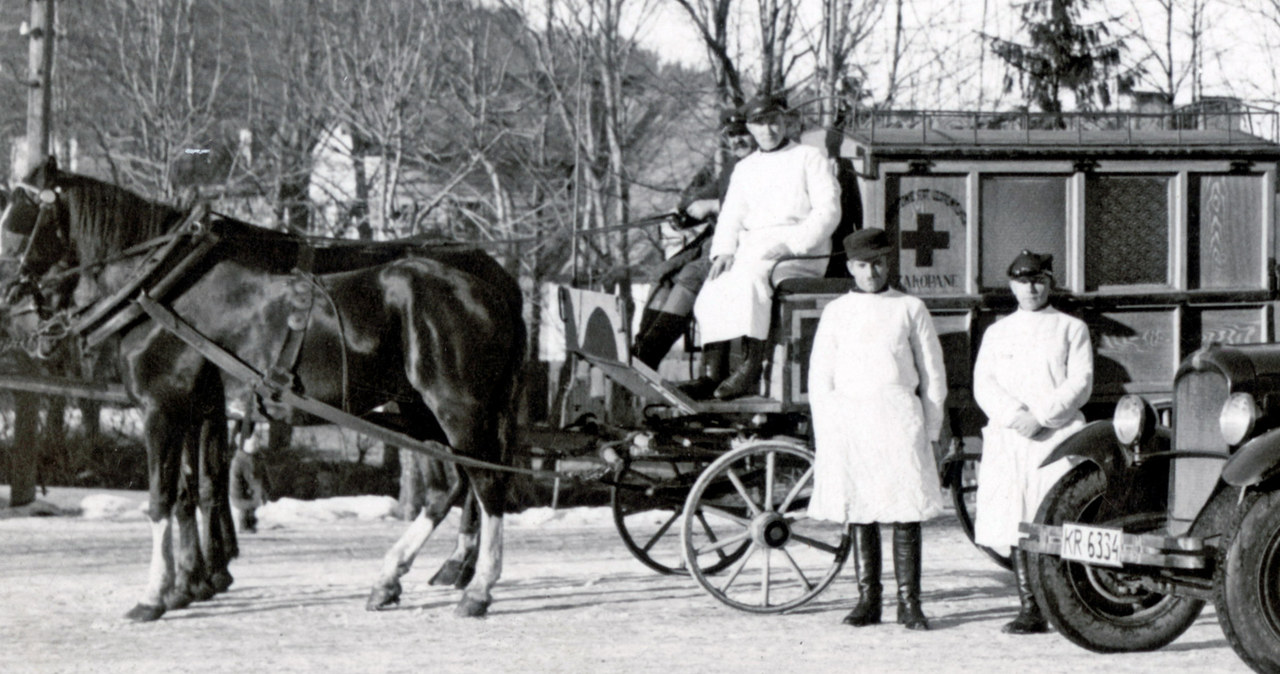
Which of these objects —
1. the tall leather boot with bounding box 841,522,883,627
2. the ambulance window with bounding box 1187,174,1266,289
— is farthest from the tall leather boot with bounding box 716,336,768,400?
the ambulance window with bounding box 1187,174,1266,289

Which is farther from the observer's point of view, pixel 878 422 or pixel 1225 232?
pixel 1225 232

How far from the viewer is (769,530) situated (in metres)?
8.59

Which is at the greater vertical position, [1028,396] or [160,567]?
[1028,396]

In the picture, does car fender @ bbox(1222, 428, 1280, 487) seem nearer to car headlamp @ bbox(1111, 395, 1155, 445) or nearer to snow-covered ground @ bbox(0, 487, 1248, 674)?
car headlamp @ bbox(1111, 395, 1155, 445)

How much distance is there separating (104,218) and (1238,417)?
583cm

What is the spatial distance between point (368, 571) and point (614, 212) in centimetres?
1233

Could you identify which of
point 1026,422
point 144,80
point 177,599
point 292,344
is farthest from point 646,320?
point 144,80

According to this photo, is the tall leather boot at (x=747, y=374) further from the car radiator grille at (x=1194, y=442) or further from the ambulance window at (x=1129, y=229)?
the car radiator grille at (x=1194, y=442)

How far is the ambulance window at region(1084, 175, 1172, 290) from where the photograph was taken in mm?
9109

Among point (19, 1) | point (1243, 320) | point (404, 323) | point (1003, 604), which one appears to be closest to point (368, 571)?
point (404, 323)

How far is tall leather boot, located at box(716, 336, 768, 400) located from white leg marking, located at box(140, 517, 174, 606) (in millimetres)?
2962

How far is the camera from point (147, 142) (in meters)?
20.2

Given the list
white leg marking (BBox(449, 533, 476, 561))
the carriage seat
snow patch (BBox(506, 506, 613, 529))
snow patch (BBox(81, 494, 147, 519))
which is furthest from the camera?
snow patch (BBox(506, 506, 613, 529))

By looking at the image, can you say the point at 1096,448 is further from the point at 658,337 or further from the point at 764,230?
the point at 658,337
